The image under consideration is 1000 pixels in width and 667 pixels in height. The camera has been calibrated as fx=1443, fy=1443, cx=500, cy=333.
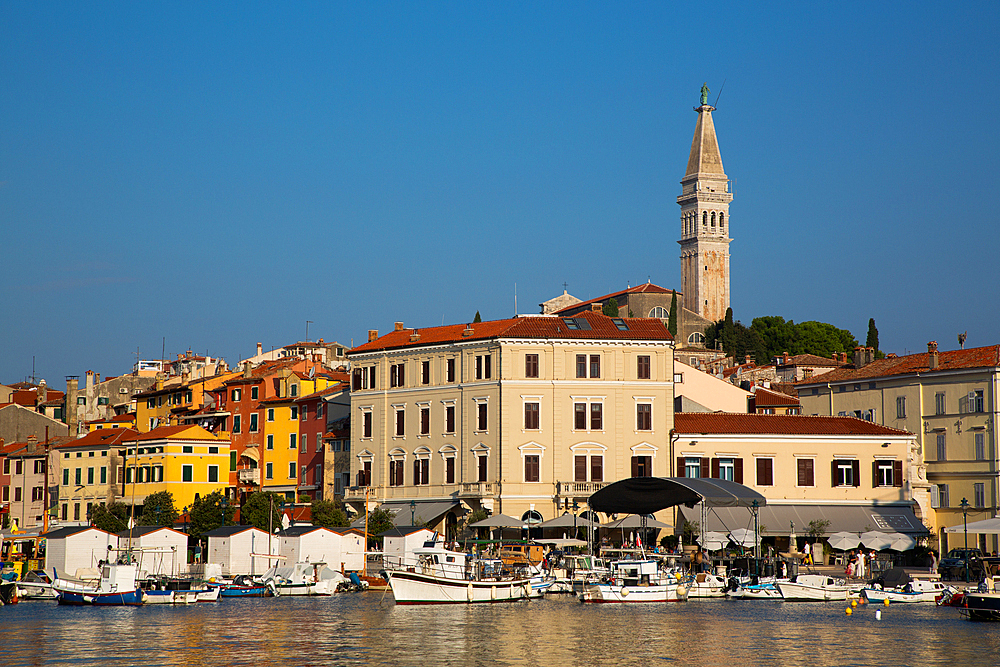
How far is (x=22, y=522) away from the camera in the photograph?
101500 mm

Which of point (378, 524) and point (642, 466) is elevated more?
point (642, 466)

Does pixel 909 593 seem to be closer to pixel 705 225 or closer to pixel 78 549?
pixel 78 549

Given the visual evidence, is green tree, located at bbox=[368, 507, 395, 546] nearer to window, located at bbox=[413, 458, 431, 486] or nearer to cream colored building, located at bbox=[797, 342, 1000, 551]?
window, located at bbox=[413, 458, 431, 486]

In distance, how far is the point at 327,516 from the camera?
3169 inches

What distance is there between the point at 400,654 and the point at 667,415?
38893 mm

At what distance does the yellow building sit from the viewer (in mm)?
93438

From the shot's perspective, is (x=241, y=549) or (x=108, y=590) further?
(x=241, y=549)

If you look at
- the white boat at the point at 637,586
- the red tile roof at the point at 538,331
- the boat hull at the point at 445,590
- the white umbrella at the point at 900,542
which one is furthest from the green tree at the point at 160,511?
the white umbrella at the point at 900,542

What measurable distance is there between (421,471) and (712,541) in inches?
721

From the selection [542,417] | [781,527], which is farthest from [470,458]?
[781,527]

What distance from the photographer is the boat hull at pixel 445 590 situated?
59125mm

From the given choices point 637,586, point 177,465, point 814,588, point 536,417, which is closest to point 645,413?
point 536,417

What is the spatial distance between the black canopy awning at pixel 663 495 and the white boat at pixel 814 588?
5644 millimetres

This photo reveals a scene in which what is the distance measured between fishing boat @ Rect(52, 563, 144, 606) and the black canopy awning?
72.8 feet
